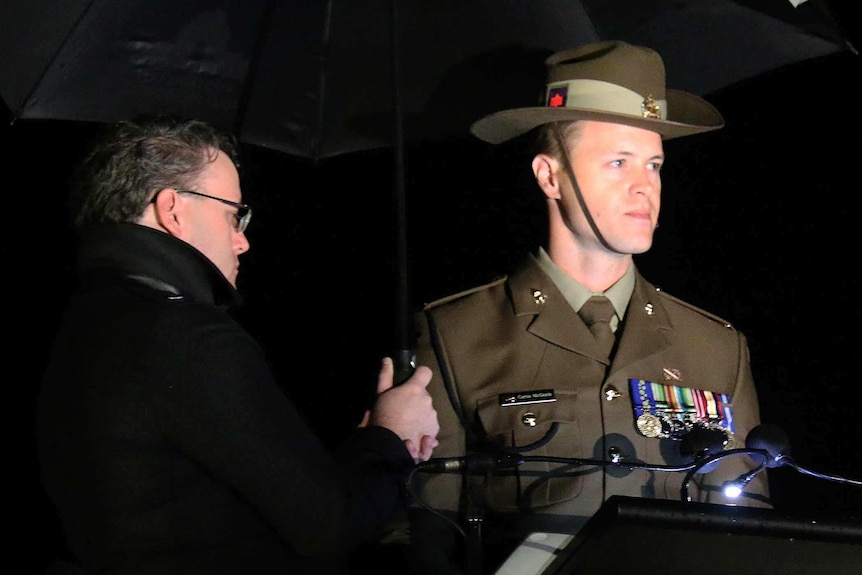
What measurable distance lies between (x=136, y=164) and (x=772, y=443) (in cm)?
144

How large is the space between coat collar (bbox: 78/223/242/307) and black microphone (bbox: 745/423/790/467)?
1.12 metres

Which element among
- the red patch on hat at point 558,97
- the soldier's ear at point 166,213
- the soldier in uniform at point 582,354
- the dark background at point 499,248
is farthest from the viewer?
the dark background at point 499,248

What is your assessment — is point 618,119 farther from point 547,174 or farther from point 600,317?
point 600,317

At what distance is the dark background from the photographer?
138 inches

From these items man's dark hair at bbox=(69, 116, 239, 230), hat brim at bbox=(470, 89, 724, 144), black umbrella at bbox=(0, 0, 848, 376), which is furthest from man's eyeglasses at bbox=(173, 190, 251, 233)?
hat brim at bbox=(470, 89, 724, 144)

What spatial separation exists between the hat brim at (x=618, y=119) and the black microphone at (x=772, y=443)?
92 centimetres

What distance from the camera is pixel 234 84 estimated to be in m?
3.14

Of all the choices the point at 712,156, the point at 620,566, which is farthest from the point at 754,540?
the point at 712,156

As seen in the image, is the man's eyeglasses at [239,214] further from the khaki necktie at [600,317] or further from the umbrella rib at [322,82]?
the khaki necktie at [600,317]

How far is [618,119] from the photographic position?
2867 millimetres

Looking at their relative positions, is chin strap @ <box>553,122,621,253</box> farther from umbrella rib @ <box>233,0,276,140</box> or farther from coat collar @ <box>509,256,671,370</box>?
umbrella rib @ <box>233,0,276,140</box>

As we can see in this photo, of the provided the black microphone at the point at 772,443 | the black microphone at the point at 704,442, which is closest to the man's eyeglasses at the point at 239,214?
the black microphone at the point at 704,442

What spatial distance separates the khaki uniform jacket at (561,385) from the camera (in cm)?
273

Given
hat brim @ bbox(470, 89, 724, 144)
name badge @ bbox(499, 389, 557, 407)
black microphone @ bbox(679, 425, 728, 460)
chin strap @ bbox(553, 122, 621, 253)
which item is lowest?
name badge @ bbox(499, 389, 557, 407)
